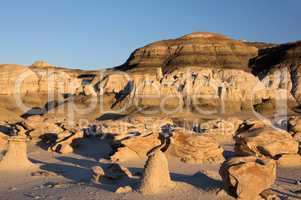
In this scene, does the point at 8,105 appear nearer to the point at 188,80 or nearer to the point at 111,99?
the point at 111,99

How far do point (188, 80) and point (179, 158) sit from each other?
3191 centimetres

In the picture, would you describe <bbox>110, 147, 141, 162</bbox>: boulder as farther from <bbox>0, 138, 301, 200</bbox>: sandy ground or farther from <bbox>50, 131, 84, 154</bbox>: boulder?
<bbox>50, 131, 84, 154</bbox>: boulder

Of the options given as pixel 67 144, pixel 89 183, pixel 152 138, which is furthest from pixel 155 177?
pixel 67 144

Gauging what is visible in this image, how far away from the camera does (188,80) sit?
45406 mm

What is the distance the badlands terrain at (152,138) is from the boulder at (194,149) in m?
0.03

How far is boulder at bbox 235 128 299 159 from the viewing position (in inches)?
516

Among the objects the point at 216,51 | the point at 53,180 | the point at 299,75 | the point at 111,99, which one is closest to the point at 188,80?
the point at 111,99

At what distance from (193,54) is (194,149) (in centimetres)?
5674

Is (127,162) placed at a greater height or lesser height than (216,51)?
lesser

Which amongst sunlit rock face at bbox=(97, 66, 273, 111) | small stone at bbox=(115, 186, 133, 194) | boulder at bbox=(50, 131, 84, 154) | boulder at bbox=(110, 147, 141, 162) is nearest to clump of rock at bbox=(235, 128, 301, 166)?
boulder at bbox=(110, 147, 141, 162)

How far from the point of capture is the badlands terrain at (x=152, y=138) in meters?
8.43

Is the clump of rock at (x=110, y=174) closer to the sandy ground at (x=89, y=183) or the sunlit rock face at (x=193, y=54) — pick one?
the sandy ground at (x=89, y=183)

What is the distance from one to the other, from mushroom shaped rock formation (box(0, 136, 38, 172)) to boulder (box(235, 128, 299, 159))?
6430 mm

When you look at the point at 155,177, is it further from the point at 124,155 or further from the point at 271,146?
the point at 271,146
